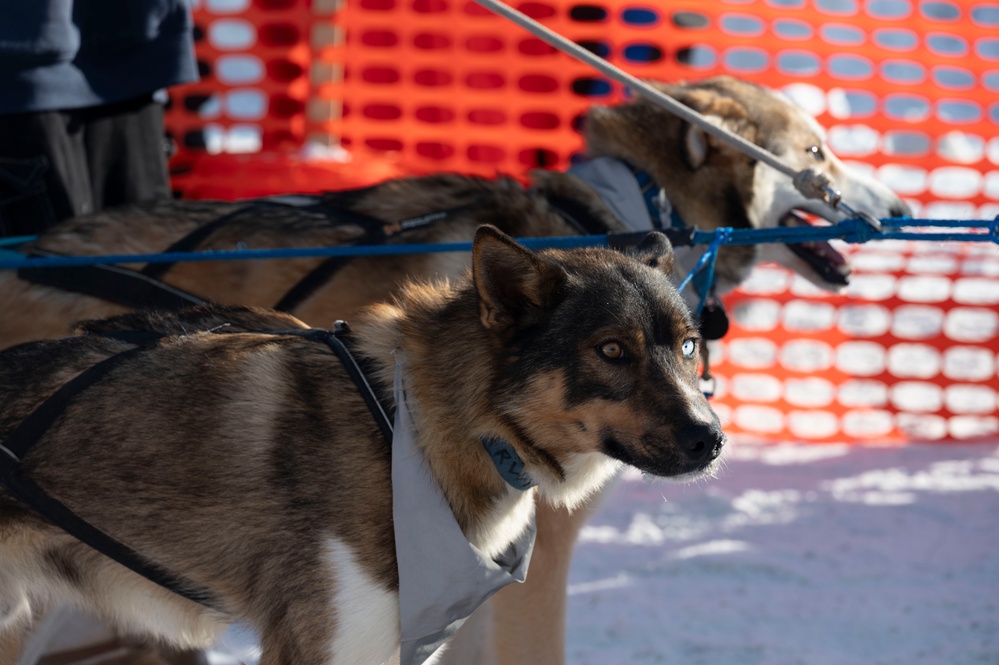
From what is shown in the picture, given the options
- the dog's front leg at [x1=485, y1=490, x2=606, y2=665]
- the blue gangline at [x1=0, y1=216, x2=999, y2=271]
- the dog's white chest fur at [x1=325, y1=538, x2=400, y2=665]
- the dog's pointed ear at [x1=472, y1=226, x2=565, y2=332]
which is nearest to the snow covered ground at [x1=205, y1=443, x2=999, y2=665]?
the dog's front leg at [x1=485, y1=490, x2=606, y2=665]

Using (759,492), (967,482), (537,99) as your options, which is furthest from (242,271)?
(967,482)

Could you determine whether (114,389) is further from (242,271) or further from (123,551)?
(242,271)

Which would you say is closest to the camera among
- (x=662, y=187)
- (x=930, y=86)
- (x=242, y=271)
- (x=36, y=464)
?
(x=36, y=464)

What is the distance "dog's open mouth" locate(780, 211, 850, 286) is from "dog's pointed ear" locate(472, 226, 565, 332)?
1.65 meters

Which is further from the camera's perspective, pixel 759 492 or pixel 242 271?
pixel 759 492

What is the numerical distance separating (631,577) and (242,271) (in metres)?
1.86

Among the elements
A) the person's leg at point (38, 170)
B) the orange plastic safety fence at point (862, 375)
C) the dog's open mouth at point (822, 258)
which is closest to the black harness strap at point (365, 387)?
the person's leg at point (38, 170)

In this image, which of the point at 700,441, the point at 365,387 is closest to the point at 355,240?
the point at 365,387

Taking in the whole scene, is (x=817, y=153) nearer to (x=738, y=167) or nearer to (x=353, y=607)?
(x=738, y=167)

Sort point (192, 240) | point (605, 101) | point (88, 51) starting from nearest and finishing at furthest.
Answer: point (192, 240)
point (88, 51)
point (605, 101)

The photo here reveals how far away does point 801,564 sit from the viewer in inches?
156

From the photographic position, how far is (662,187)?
326 centimetres

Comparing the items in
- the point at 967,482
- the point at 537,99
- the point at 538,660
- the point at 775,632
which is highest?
the point at 537,99

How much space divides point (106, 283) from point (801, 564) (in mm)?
2669
